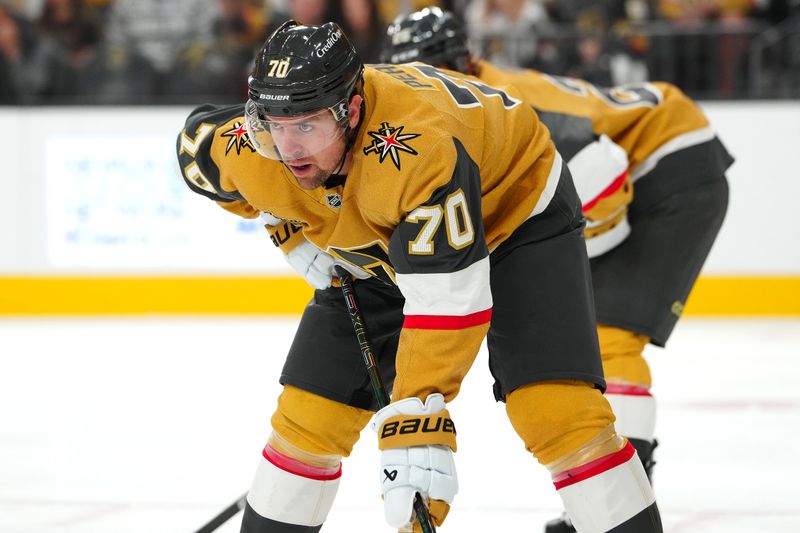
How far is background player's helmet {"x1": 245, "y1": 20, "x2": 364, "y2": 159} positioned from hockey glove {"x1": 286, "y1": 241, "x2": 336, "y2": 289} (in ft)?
1.54

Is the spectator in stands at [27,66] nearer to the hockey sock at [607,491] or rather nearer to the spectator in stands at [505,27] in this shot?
the spectator in stands at [505,27]

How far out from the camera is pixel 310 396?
2.36m

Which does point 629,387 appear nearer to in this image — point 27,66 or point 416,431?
point 416,431

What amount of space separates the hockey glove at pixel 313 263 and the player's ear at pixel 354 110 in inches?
19.3

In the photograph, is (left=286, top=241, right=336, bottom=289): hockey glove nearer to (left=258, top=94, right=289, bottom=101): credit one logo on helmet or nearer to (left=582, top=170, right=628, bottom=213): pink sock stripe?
(left=258, top=94, right=289, bottom=101): credit one logo on helmet

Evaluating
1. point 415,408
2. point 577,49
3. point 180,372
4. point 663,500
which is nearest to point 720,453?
point 663,500

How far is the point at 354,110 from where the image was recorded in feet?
6.76

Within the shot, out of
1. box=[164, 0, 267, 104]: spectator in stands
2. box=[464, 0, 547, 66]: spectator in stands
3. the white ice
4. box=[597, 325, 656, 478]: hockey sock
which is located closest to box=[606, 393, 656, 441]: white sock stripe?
box=[597, 325, 656, 478]: hockey sock

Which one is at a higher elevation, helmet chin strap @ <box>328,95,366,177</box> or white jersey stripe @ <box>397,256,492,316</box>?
helmet chin strap @ <box>328,95,366,177</box>

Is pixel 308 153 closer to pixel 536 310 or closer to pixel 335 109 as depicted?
pixel 335 109

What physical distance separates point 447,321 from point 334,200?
36cm

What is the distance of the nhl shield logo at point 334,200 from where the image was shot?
2130 mm

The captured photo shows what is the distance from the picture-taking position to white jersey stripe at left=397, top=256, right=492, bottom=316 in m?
1.94

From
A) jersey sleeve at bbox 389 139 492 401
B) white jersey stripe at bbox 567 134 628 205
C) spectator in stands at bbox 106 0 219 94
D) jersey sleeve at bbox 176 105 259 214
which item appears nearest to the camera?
jersey sleeve at bbox 389 139 492 401
